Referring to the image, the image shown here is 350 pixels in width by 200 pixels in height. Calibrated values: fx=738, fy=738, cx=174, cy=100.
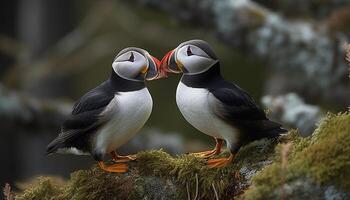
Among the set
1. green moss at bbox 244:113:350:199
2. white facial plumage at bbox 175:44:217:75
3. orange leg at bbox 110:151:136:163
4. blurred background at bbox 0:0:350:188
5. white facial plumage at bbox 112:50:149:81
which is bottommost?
blurred background at bbox 0:0:350:188

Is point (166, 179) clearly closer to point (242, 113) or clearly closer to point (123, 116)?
point (123, 116)

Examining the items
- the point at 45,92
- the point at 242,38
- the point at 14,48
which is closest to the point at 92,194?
the point at 242,38

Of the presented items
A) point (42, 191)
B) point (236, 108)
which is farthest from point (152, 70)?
point (42, 191)

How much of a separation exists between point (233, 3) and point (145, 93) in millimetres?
3367

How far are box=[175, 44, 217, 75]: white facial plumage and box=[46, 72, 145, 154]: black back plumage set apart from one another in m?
0.24

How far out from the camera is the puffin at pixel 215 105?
3.63 m

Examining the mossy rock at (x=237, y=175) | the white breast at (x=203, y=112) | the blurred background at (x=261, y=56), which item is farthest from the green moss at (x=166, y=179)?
the blurred background at (x=261, y=56)

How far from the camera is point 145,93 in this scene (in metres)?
3.72

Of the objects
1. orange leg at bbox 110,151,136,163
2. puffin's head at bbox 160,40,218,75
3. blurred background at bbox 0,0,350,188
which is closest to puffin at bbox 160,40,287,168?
puffin's head at bbox 160,40,218,75

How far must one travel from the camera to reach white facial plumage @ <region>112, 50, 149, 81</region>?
3758 millimetres

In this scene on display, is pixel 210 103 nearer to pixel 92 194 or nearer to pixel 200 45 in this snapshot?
pixel 200 45

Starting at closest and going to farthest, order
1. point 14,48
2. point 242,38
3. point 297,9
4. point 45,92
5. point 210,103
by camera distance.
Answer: point 210,103 → point 242,38 → point 297,9 → point 14,48 → point 45,92

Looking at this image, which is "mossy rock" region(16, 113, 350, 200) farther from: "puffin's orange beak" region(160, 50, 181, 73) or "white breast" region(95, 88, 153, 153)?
"puffin's orange beak" region(160, 50, 181, 73)

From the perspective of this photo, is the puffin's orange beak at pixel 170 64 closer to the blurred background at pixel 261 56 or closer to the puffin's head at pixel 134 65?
the puffin's head at pixel 134 65
